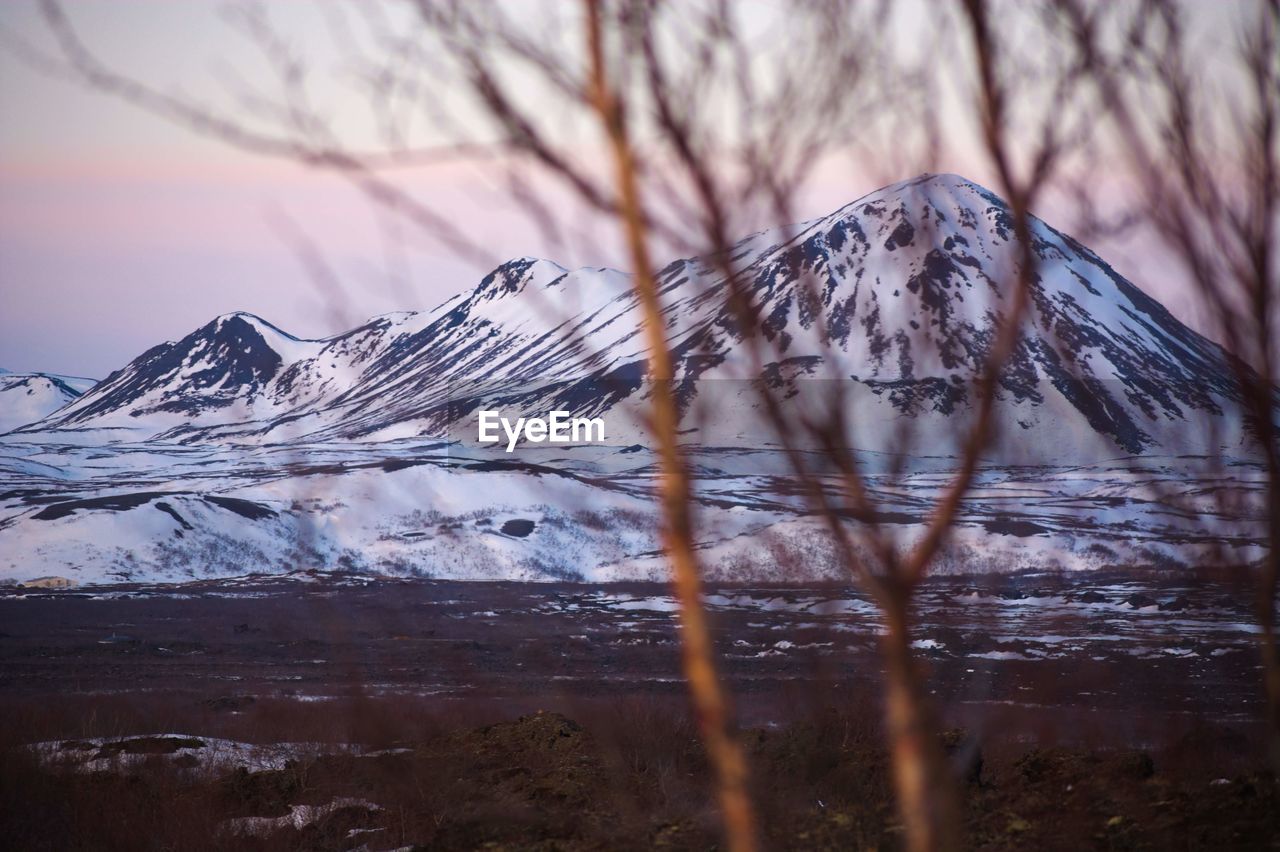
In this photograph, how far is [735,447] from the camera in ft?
200

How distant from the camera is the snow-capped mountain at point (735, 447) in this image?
2.24 m

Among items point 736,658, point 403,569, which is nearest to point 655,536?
point 403,569

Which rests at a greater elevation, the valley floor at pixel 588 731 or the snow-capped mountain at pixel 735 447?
the snow-capped mountain at pixel 735 447

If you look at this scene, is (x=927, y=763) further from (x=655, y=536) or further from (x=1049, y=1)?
(x=655, y=536)

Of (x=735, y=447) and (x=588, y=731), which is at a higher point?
(x=735, y=447)

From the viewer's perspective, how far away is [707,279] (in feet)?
7.18

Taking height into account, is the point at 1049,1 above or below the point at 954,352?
above

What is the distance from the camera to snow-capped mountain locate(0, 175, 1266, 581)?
7.34 ft

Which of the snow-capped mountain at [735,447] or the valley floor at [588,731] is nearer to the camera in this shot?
the snow-capped mountain at [735,447]

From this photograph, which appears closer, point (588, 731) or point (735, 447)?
point (588, 731)

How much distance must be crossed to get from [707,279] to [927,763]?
0.99 metres

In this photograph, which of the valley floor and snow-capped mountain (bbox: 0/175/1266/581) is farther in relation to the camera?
the valley floor

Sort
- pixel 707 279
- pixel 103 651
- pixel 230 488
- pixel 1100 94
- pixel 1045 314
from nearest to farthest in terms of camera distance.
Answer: pixel 707 279
pixel 1045 314
pixel 1100 94
pixel 103 651
pixel 230 488

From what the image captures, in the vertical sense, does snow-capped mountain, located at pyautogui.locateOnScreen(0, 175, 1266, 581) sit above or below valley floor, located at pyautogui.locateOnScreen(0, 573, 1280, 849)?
above
